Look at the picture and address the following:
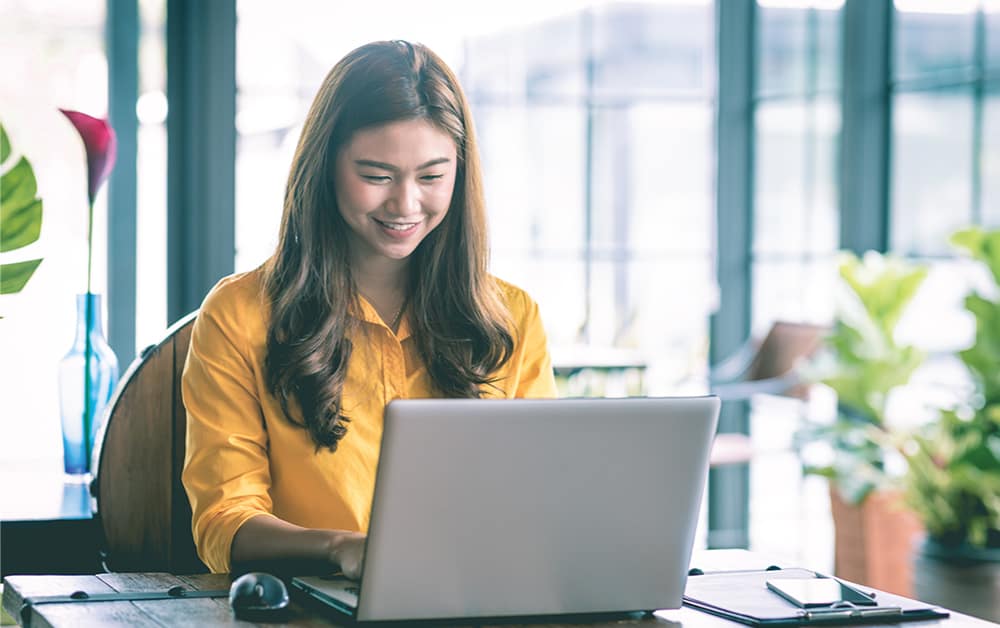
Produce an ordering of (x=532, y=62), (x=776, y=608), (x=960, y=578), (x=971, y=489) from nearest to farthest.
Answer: (x=776, y=608) → (x=960, y=578) → (x=971, y=489) → (x=532, y=62)

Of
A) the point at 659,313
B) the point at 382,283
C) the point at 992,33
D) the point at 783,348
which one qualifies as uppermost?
the point at 992,33

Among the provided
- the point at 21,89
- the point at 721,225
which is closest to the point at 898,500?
the point at 721,225

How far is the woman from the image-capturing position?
1.80m

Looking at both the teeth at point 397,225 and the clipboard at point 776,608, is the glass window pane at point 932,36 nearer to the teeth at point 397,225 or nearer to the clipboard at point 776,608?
the teeth at point 397,225

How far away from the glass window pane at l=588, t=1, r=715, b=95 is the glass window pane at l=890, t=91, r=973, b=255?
1.14 metres

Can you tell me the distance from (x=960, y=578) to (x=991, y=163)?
1.35 m

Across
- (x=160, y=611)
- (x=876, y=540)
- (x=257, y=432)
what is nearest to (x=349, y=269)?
(x=257, y=432)

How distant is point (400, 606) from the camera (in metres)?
1.33

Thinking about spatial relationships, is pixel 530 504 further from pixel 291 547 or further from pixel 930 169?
pixel 930 169

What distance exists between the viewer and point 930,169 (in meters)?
4.54

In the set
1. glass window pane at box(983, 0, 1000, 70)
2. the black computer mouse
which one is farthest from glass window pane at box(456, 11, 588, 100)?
the black computer mouse

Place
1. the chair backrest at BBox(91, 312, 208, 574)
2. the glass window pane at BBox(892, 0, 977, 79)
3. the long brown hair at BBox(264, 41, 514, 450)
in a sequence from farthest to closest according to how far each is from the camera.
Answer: the glass window pane at BBox(892, 0, 977, 79)
the chair backrest at BBox(91, 312, 208, 574)
the long brown hair at BBox(264, 41, 514, 450)

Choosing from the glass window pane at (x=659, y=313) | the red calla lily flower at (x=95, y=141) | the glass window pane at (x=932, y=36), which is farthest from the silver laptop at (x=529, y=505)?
the glass window pane at (x=659, y=313)

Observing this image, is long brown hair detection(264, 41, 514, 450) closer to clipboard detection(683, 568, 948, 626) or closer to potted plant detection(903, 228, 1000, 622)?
clipboard detection(683, 568, 948, 626)
